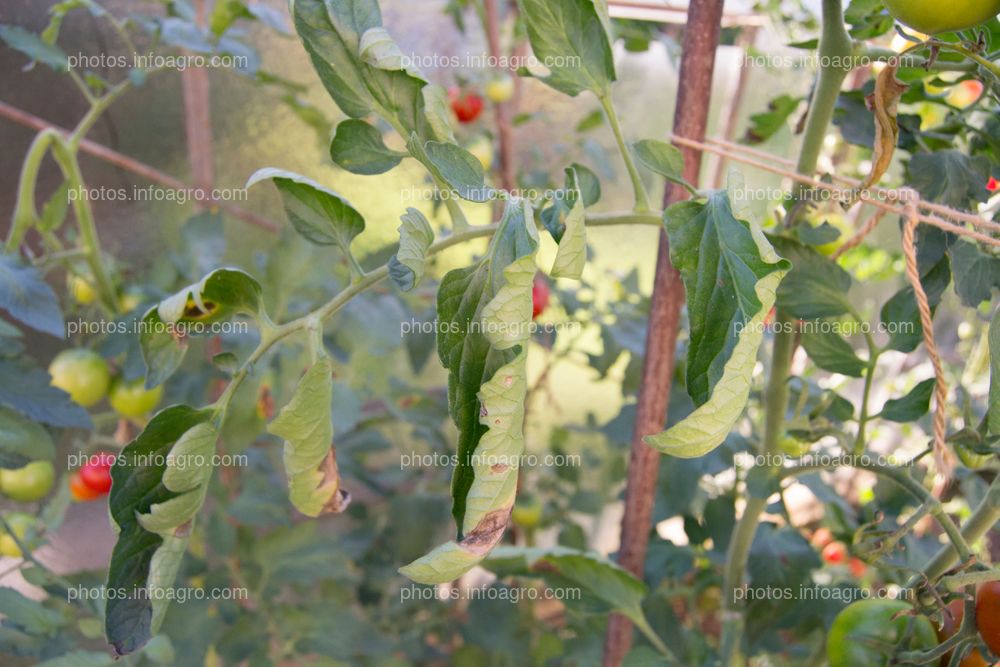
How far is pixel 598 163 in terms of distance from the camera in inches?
51.2

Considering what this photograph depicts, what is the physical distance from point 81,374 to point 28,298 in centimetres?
20

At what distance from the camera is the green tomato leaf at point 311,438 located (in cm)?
37

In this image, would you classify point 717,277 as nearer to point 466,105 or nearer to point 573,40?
point 573,40

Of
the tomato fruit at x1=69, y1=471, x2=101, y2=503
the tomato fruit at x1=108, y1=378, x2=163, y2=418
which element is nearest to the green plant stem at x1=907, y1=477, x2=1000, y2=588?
the tomato fruit at x1=108, y1=378, x2=163, y2=418

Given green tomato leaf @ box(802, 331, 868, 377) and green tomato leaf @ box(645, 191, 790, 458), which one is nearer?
green tomato leaf @ box(645, 191, 790, 458)

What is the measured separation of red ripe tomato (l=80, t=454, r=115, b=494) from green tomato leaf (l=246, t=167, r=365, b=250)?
1.82ft

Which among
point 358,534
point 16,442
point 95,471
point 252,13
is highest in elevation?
point 252,13

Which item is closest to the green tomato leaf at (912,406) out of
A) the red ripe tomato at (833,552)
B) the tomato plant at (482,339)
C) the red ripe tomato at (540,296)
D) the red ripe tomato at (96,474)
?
the tomato plant at (482,339)

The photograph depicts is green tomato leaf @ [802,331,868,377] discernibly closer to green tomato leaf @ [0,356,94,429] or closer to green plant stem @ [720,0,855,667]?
green plant stem @ [720,0,855,667]

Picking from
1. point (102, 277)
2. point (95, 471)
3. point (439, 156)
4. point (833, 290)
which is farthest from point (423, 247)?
point (95, 471)

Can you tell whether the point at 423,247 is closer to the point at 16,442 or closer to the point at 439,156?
the point at 439,156

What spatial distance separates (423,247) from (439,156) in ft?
0.16

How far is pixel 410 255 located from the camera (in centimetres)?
36

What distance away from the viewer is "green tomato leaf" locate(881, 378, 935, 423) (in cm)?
54
